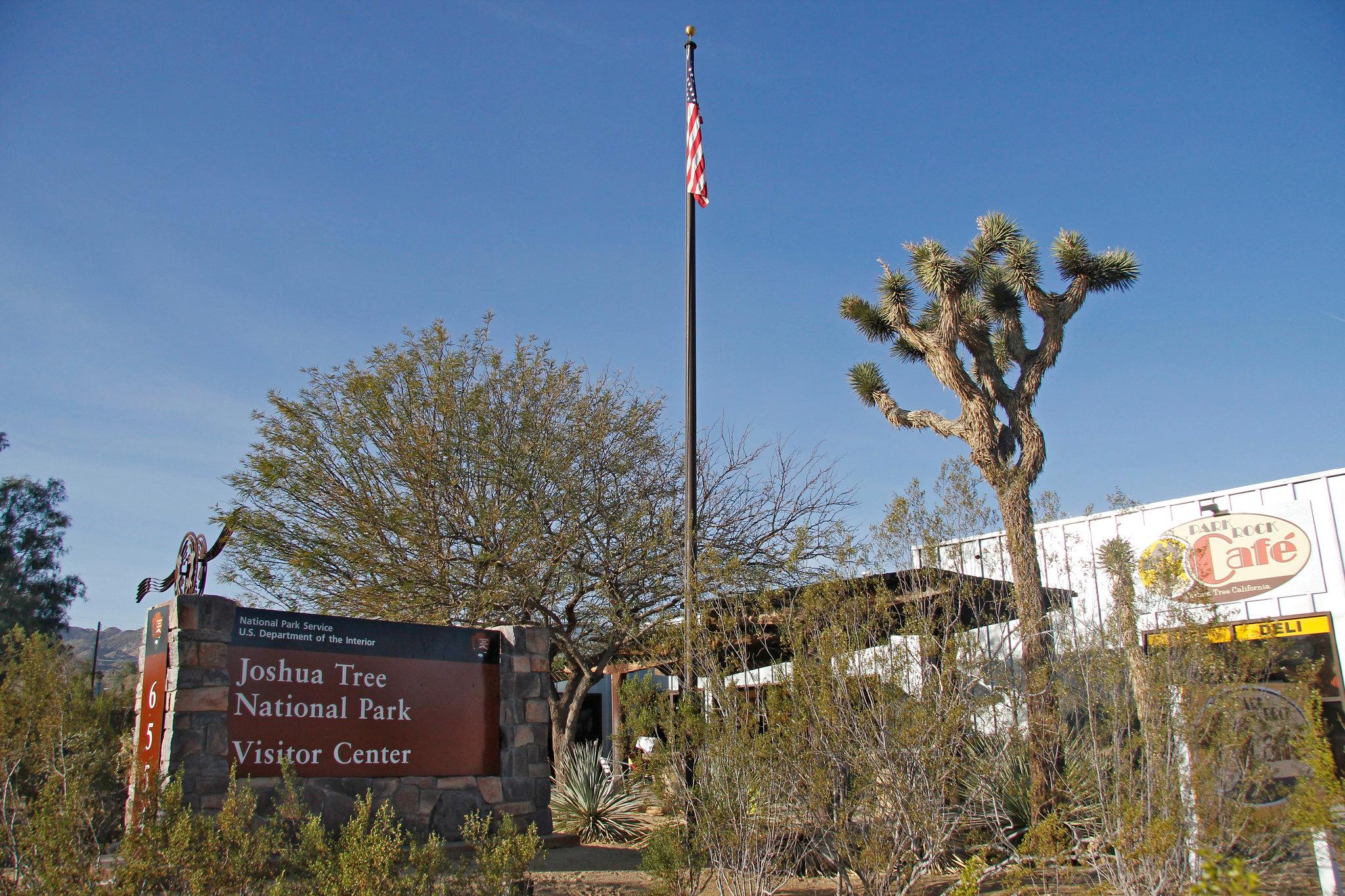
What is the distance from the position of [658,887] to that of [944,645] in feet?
9.86

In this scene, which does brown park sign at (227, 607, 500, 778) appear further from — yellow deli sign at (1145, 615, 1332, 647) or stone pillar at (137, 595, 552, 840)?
yellow deli sign at (1145, 615, 1332, 647)

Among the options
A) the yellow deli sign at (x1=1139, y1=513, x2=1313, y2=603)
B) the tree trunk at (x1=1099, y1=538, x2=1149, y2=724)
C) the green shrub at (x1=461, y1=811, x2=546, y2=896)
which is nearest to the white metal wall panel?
the yellow deli sign at (x1=1139, y1=513, x2=1313, y2=603)

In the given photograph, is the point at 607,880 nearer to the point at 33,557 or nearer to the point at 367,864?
the point at 367,864

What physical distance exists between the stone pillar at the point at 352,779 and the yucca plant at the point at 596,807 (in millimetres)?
1202

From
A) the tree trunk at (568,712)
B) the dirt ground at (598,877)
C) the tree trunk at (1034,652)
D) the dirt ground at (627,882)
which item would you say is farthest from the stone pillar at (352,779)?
the tree trunk at (1034,652)

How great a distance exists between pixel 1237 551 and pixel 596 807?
36.2 ft

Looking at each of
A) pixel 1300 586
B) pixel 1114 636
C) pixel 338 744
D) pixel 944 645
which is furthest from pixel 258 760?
pixel 1300 586

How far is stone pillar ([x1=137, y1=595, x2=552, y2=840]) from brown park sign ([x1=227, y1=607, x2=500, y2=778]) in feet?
0.30

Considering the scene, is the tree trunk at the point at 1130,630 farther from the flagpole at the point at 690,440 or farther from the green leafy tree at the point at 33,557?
the green leafy tree at the point at 33,557

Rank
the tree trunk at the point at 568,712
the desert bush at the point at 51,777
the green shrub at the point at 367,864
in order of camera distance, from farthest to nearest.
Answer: the tree trunk at the point at 568,712
the desert bush at the point at 51,777
the green shrub at the point at 367,864

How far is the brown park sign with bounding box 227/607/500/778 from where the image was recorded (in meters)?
8.40

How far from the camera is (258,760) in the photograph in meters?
8.27

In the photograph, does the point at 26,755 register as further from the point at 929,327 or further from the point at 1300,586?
the point at 1300,586

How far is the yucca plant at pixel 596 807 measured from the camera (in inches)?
450
